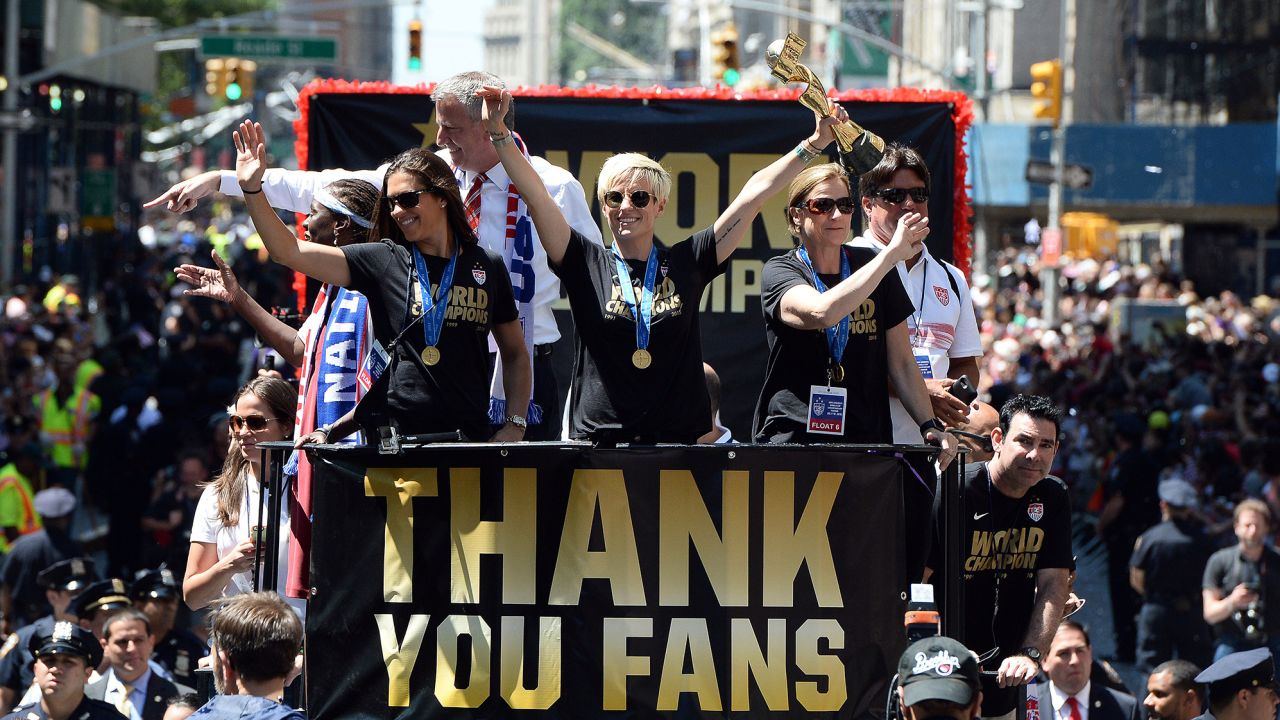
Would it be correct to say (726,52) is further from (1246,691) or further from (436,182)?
(436,182)

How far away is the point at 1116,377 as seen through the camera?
2108 centimetres

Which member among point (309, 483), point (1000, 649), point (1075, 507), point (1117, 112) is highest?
point (1117, 112)

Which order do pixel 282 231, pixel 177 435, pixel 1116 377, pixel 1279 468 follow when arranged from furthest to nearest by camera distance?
pixel 1116 377
pixel 177 435
pixel 1279 468
pixel 282 231

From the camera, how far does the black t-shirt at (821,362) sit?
587cm

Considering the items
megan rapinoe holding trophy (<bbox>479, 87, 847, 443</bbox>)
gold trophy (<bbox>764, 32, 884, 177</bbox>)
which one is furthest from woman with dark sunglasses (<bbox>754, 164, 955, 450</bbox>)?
megan rapinoe holding trophy (<bbox>479, 87, 847, 443</bbox>)

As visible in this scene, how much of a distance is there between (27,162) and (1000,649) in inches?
1352

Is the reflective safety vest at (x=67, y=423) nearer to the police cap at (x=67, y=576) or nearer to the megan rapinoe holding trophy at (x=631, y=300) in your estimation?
the police cap at (x=67, y=576)

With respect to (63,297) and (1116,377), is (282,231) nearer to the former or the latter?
(1116,377)

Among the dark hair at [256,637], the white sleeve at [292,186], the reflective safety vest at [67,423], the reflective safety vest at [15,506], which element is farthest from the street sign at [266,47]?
the dark hair at [256,637]

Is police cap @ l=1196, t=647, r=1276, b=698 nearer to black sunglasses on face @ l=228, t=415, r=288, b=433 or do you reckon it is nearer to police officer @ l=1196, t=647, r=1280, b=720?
police officer @ l=1196, t=647, r=1280, b=720

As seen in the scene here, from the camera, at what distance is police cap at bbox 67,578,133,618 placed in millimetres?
9250

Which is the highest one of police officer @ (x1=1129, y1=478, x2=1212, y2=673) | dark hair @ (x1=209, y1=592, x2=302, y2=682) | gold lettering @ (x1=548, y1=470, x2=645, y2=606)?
gold lettering @ (x1=548, y1=470, x2=645, y2=606)

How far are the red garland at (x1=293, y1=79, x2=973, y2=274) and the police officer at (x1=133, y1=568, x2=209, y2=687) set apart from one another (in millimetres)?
2289

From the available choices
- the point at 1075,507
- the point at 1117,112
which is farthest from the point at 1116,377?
the point at 1117,112
